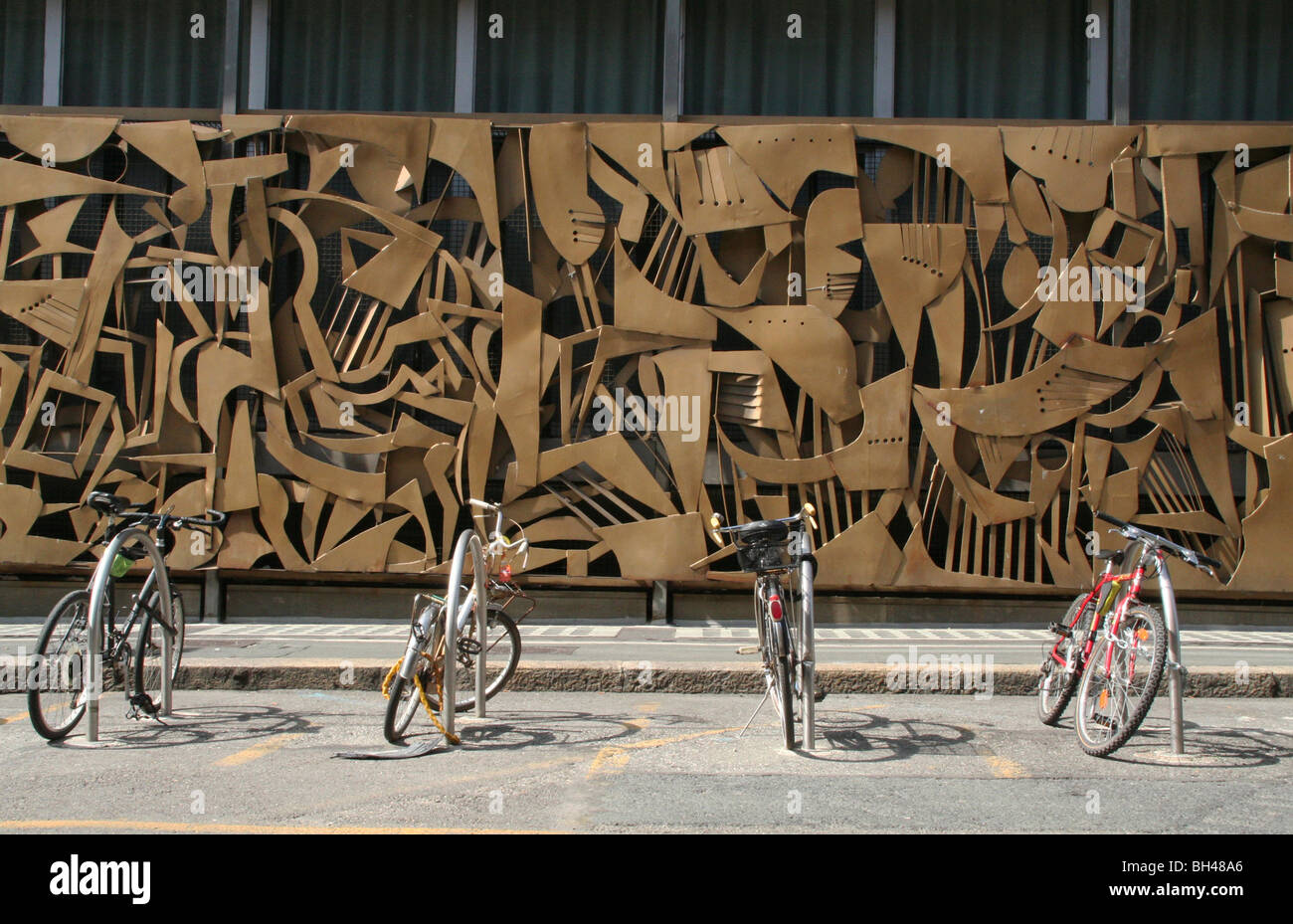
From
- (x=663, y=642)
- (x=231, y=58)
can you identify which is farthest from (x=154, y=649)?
(x=231, y=58)

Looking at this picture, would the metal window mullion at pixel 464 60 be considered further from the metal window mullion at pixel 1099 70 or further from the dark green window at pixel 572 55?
the metal window mullion at pixel 1099 70

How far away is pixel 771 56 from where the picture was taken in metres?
12.8

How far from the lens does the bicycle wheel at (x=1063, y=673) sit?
616 cm

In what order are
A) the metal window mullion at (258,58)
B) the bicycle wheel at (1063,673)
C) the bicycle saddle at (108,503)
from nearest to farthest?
the bicycle wheel at (1063,673) < the bicycle saddle at (108,503) < the metal window mullion at (258,58)

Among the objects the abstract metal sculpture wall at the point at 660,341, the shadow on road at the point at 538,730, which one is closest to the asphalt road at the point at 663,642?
the abstract metal sculpture wall at the point at 660,341

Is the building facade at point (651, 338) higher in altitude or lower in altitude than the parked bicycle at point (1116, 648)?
higher

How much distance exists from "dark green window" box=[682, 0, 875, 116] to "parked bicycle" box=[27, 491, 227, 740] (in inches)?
328

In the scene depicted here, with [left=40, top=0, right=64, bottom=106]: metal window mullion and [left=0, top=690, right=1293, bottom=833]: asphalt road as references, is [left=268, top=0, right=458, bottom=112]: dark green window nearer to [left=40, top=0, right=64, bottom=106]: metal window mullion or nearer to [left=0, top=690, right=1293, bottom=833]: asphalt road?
[left=40, top=0, right=64, bottom=106]: metal window mullion

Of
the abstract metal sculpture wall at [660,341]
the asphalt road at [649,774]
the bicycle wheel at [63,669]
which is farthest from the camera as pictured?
the abstract metal sculpture wall at [660,341]

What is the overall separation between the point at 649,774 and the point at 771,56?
9931mm

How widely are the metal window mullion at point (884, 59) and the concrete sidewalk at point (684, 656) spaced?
599 cm

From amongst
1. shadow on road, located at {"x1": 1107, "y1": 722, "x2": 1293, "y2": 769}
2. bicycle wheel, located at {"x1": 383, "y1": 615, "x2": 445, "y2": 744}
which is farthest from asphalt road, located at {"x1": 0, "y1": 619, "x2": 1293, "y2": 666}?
bicycle wheel, located at {"x1": 383, "y1": 615, "x2": 445, "y2": 744}

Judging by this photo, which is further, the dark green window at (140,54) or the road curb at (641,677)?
the dark green window at (140,54)

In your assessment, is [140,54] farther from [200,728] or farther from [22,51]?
[200,728]
